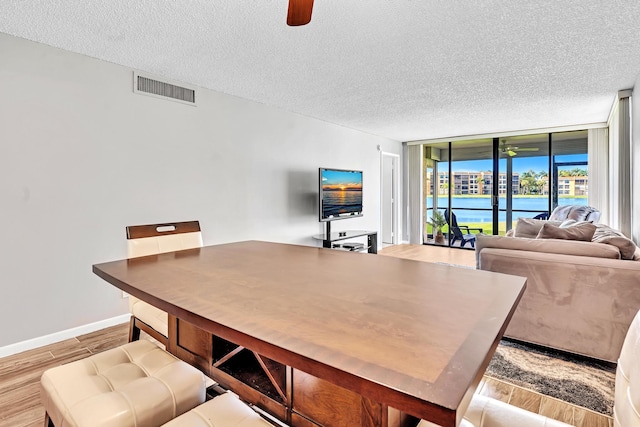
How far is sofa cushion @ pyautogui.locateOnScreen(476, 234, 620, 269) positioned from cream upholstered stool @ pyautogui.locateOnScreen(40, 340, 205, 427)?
2.48 meters

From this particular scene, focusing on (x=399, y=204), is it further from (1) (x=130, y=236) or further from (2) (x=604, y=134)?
(1) (x=130, y=236)

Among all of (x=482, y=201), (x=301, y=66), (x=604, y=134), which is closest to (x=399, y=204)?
(x=482, y=201)

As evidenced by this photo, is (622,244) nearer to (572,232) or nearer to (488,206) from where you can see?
(572,232)

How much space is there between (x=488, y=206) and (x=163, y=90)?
6281 millimetres

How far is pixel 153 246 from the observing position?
75.4 inches

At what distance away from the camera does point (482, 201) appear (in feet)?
22.9

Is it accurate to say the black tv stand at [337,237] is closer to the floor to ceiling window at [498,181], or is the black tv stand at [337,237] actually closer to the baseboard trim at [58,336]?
the floor to ceiling window at [498,181]

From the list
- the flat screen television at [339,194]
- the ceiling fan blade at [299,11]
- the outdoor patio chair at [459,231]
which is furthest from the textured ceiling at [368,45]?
the outdoor patio chair at [459,231]

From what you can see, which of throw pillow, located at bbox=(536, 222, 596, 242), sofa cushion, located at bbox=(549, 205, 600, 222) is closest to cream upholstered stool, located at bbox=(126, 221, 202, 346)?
throw pillow, located at bbox=(536, 222, 596, 242)

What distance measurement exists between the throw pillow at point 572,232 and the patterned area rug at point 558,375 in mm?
893

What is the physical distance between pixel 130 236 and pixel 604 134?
6989mm

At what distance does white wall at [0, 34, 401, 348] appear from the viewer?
98.7 inches

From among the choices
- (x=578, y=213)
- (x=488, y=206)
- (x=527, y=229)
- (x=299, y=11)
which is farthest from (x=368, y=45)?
(x=488, y=206)

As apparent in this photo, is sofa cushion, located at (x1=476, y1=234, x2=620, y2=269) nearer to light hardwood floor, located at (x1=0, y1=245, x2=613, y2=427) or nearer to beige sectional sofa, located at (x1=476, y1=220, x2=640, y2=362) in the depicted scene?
beige sectional sofa, located at (x1=476, y1=220, x2=640, y2=362)
